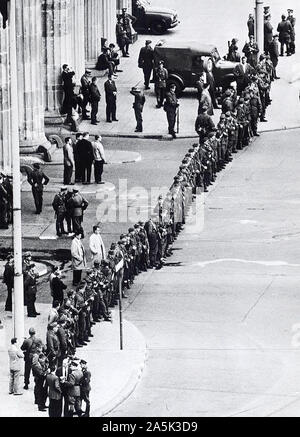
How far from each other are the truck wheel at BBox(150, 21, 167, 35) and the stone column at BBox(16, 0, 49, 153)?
19.3m

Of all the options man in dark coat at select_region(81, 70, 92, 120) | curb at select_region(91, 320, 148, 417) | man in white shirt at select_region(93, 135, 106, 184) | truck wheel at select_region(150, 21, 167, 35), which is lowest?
curb at select_region(91, 320, 148, 417)

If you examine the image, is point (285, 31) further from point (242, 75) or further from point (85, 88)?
point (85, 88)

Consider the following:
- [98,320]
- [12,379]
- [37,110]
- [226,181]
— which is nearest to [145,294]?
[98,320]

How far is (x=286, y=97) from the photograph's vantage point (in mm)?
54438

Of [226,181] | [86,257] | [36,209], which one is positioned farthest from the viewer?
[226,181]

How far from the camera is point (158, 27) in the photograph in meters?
65.0

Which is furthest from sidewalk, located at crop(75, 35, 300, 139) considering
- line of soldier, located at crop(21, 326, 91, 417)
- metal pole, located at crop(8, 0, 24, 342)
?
line of soldier, located at crop(21, 326, 91, 417)

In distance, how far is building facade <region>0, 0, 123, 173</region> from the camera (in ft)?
136

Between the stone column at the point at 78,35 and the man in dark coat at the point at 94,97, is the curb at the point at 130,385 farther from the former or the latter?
the stone column at the point at 78,35

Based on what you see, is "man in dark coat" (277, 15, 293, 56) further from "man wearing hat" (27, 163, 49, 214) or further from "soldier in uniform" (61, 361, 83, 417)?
"soldier in uniform" (61, 361, 83, 417)

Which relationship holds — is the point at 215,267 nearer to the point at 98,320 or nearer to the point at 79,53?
the point at 98,320

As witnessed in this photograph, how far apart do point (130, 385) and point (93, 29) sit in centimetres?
3137

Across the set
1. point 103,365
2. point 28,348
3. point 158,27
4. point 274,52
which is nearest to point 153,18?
point 158,27

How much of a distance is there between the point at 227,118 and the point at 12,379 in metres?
19.5
